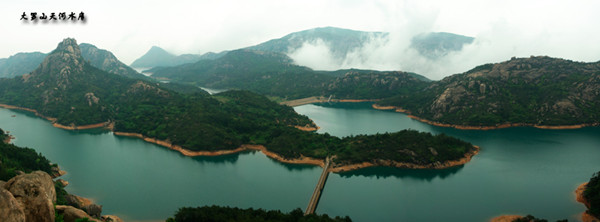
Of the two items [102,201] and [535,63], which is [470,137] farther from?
[102,201]

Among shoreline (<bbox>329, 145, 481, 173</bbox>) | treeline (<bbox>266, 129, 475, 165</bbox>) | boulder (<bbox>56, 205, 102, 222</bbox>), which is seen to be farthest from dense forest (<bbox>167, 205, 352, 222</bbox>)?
treeline (<bbox>266, 129, 475, 165</bbox>)

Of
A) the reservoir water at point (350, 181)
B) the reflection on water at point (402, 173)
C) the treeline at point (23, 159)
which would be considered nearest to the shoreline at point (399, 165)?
the reflection on water at point (402, 173)

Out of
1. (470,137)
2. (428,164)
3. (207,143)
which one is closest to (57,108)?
(207,143)

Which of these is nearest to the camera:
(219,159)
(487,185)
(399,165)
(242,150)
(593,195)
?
(593,195)

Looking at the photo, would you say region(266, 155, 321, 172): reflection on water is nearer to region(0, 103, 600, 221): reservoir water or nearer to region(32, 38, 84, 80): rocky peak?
region(0, 103, 600, 221): reservoir water

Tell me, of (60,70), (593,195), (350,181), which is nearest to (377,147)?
(350,181)

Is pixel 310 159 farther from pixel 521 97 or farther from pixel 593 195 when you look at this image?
pixel 521 97

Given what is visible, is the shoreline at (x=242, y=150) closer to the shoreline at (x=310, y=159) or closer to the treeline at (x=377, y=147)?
the shoreline at (x=310, y=159)
